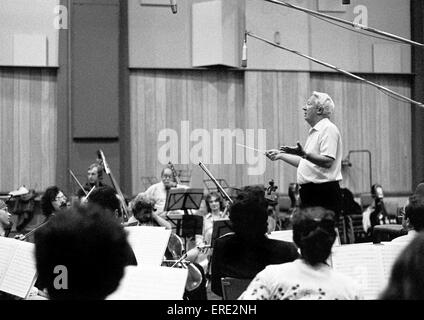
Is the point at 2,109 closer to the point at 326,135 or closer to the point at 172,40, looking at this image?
the point at 172,40

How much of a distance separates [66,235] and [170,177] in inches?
376

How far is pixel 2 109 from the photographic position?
1327 centimetres

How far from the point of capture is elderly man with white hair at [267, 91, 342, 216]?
537 cm

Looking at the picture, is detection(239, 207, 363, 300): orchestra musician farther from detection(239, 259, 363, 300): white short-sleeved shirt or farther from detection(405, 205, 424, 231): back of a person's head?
detection(405, 205, 424, 231): back of a person's head

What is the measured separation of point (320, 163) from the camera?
536 centimetres

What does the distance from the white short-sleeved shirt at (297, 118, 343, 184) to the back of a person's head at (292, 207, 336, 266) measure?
241 centimetres

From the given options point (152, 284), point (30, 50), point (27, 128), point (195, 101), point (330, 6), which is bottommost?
point (152, 284)

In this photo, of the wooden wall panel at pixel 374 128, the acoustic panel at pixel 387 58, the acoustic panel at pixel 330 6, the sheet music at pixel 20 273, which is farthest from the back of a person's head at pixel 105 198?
the acoustic panel at pixel 387 58

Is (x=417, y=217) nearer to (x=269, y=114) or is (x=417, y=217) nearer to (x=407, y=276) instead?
(x=407, y=276)

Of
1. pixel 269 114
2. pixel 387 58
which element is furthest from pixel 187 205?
pixel 387 58

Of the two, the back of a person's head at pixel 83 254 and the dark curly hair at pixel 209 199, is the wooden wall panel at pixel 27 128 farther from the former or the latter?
the back of a person's head at pixel 83 254

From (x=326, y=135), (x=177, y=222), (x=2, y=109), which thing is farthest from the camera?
(x=2, y=109)

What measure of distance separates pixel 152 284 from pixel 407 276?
1.52 metres
